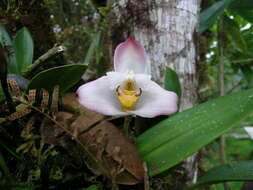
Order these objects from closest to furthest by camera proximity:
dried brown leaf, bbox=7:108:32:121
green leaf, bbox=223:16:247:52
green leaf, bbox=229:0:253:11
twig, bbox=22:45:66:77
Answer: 1. dried brown leaf, bbox=7:108:32:121
2. twig, bbox=22:45:66:77
3. green leaf, bbox=229:0:253:11
4. green leaf, bbox=223:16:247:52

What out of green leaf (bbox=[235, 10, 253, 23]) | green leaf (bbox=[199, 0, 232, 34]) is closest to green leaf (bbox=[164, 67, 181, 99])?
green leaf (bbox=[199, 0, 232, 34])

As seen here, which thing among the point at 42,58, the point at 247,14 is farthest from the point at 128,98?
the point at 247,14

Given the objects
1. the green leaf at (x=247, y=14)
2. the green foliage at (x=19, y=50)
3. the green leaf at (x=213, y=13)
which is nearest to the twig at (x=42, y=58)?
the green foliage at (x=19, y=50)

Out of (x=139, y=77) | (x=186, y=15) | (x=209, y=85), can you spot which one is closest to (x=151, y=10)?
(x=186, y=15)

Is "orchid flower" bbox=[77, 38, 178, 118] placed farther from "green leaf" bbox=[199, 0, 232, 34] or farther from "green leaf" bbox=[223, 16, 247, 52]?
"green leaf" bbox=[223, 16, 247, 52]

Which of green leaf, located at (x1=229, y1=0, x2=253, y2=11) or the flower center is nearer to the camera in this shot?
the flower center

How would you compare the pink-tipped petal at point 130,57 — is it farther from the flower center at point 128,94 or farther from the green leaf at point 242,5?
the green leaf at point 242,5
